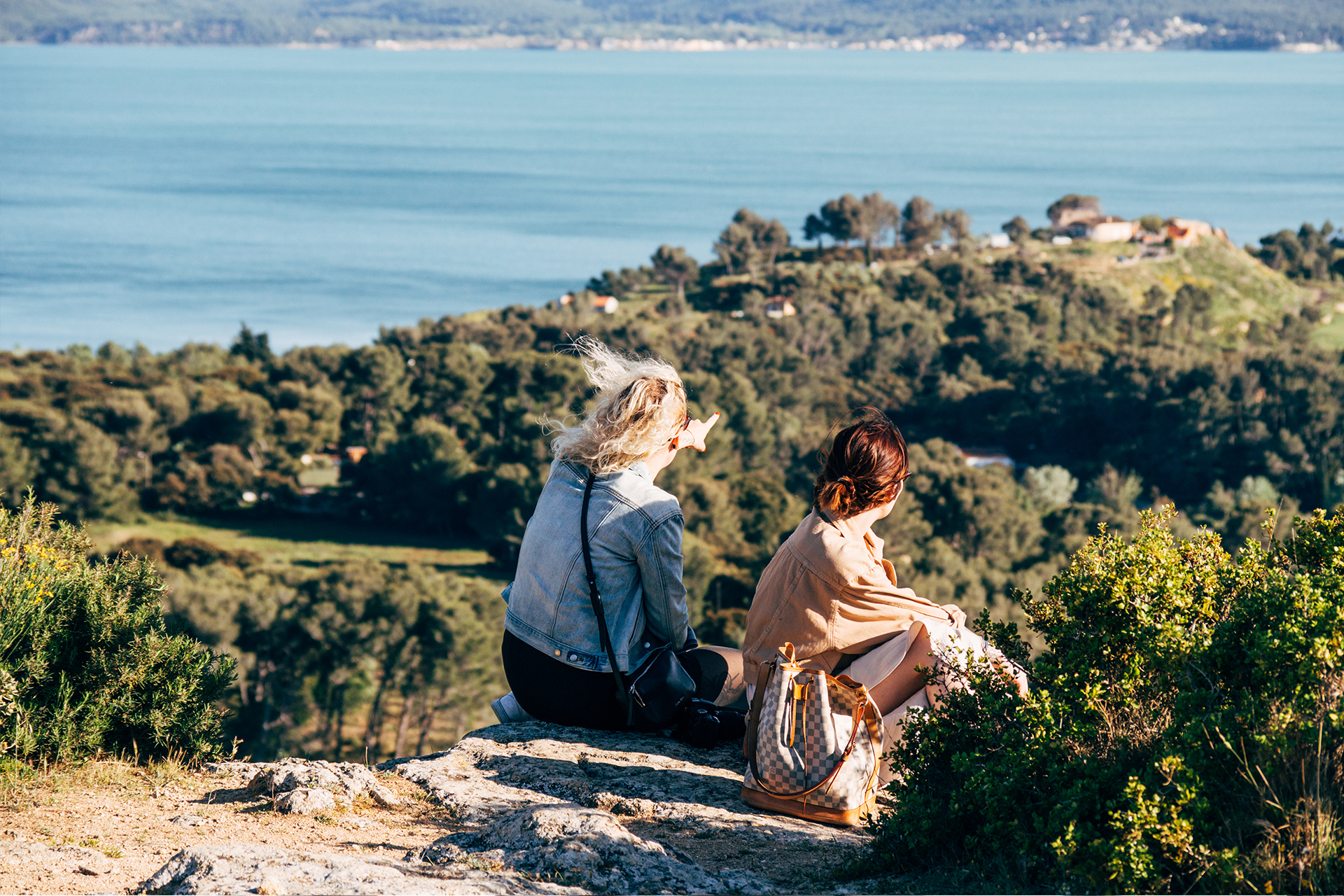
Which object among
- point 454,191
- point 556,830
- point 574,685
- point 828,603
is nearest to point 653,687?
point 574,685

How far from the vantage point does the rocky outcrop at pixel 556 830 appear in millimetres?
2664

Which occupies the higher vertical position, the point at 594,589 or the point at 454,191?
the point at 454,191

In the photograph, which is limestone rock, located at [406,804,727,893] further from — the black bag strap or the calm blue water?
the calm blue water

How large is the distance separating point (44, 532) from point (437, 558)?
2892 centimetres

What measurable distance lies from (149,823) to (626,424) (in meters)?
1.95

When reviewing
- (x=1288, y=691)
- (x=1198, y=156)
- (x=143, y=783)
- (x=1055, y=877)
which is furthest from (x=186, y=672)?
(x=1198, y=156)

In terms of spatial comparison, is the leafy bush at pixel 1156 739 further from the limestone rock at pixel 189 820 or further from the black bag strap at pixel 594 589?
the limestone rock at pixel 189 820

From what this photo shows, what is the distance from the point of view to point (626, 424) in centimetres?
366

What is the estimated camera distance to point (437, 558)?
33.0 meters

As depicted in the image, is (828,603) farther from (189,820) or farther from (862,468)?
(189,820)

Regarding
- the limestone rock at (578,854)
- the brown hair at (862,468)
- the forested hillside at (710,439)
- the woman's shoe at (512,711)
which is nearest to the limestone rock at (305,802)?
the limestone rock at (578,854)

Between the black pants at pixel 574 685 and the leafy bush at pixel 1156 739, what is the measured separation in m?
1.14

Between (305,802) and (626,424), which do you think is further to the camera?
(626,424)

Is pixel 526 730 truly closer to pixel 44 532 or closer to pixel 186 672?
pixel 186 672
